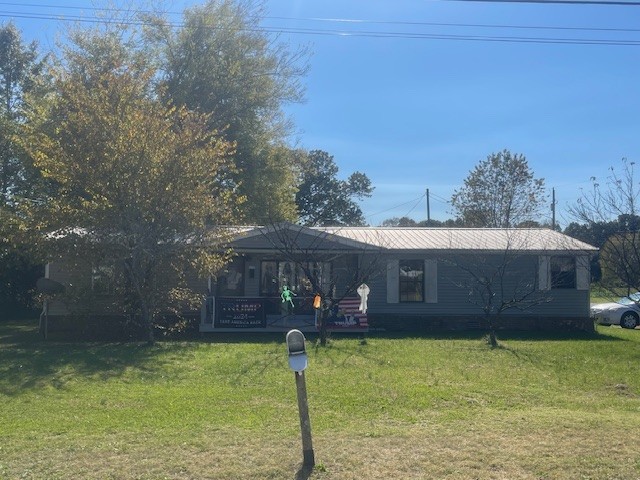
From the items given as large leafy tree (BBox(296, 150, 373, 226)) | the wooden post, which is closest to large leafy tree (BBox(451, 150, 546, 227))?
large leafy tree (BBox(296, 150, 373, 226))

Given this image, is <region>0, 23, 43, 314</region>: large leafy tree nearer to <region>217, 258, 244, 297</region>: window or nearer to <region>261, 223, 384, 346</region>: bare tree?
<region>217, 258, 244, 297</region>: window

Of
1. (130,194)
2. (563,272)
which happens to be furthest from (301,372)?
(563,272)

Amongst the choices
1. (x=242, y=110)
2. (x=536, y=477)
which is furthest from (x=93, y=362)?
(x=242, y=110)

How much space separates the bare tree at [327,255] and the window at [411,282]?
4.20 feet

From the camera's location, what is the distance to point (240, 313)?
2116cm

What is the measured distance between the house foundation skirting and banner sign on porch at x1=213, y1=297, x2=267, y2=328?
13.1 ft

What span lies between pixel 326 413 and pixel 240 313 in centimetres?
1205

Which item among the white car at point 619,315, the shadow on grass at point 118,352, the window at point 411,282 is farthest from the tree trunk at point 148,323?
the white car at point 619,315

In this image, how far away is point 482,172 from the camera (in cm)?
5188

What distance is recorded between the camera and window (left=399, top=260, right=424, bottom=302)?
23844mm

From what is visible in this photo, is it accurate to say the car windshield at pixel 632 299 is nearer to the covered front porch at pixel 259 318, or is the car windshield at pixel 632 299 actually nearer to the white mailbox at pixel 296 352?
the covered front porch at pixel 259 318

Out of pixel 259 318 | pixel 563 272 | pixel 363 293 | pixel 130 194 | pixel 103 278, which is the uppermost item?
pixel 130 194

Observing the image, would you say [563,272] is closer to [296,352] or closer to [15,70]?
[296,352]

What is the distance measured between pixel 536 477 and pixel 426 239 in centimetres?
1850
